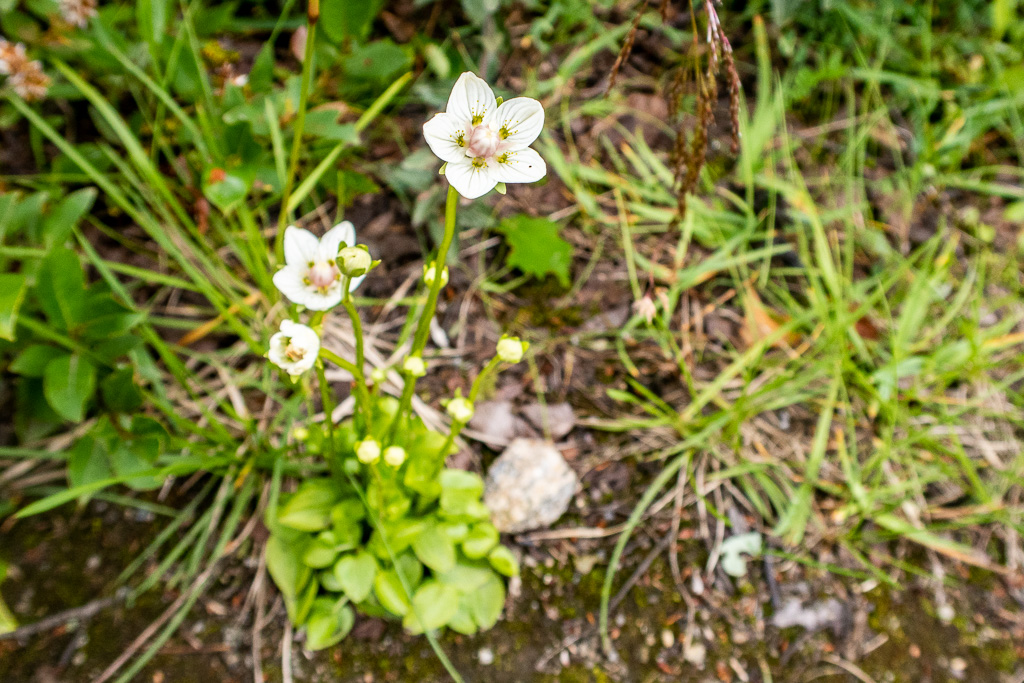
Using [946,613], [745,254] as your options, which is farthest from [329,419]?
[946,613]

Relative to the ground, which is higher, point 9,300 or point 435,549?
point 9,300

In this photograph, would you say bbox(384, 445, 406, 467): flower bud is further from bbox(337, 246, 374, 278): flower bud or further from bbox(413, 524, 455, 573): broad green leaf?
bbox(337, 246, 374, 278): flower bud

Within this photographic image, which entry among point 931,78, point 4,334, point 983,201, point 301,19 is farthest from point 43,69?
point 983,201

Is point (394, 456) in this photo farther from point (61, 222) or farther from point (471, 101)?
point (61, 222)

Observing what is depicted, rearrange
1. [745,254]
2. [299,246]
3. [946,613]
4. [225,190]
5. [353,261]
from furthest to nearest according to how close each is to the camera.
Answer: [745,254], [946,613], [225,190], [299,246], [353,261]

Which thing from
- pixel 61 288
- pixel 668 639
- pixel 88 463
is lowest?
pixel 668 639

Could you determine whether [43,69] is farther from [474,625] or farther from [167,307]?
[474,625]

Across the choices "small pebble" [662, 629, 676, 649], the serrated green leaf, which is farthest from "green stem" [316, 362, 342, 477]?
"small pebble" [662, 629, 676, 649]
